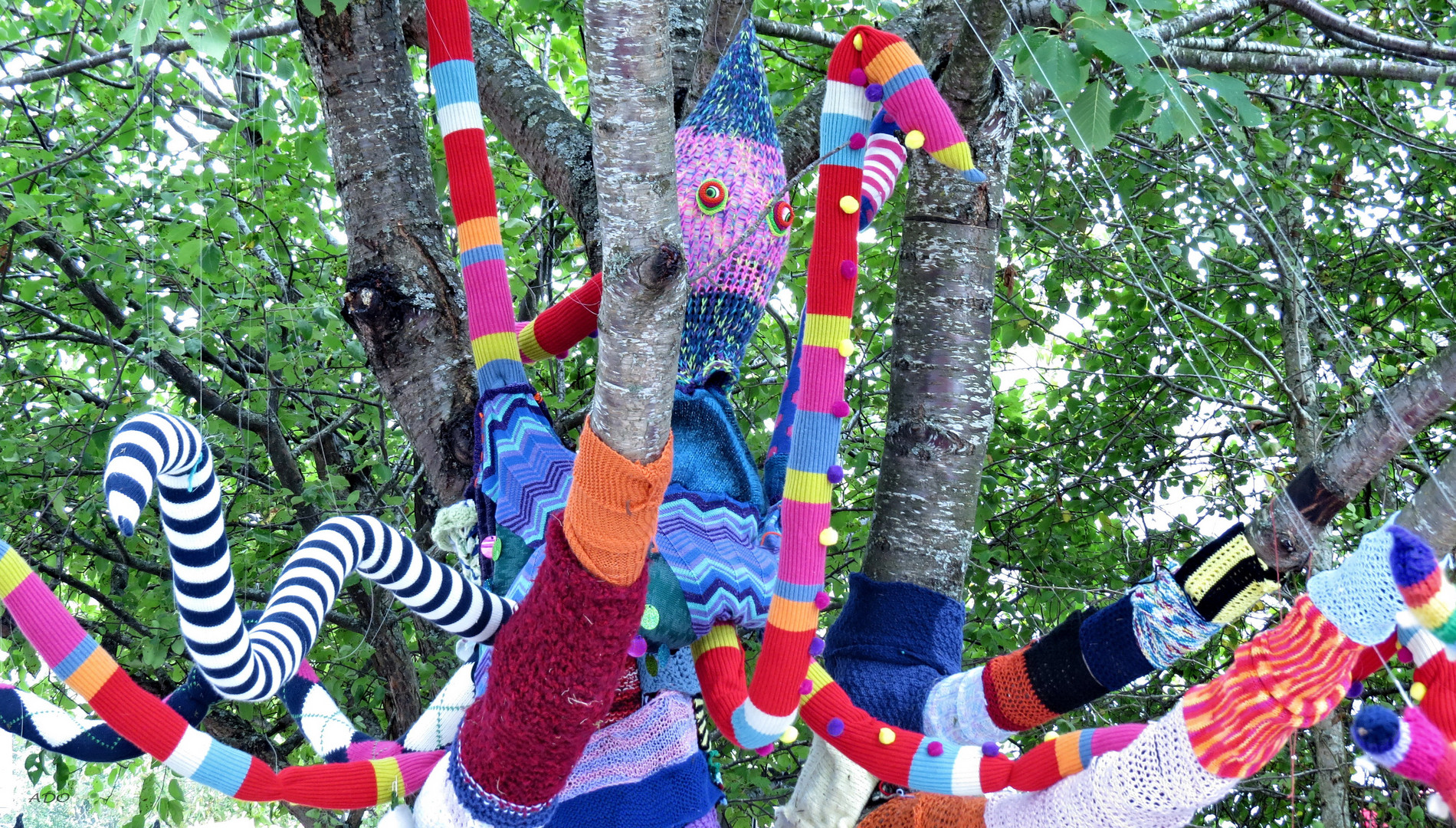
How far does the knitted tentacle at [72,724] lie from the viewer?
1.72 m

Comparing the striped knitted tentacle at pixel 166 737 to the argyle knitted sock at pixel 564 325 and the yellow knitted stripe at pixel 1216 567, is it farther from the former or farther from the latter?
the yellow knitted stripe at pixel 1216 567

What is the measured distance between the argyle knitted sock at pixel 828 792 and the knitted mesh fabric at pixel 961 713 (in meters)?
0.14

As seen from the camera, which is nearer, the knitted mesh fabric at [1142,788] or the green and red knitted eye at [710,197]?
the knitted mesh fabric at [1142,788]

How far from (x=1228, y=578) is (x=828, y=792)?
74 centimetres

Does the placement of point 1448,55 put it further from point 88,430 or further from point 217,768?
point 88,430

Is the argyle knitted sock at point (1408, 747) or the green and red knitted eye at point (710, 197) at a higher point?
the green and red knitted eye at point (710, 197)

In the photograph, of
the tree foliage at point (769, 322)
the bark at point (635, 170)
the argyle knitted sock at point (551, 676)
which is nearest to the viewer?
the bark at point (635, 170)

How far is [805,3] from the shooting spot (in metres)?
4.12

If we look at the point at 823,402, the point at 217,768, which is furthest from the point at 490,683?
the point at 823,402

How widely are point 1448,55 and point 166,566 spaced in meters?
3.25

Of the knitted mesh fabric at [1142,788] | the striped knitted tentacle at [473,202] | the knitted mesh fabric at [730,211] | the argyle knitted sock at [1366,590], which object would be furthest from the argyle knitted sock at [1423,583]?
the striped knitted tentacle at [473,202]

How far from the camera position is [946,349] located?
2.41 meters

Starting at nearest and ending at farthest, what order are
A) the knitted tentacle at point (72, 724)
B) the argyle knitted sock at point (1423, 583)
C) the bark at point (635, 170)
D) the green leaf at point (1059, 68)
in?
the argyle knitted sock at point (1423, 583) → the bark at point (635, 170) → the knitted tentacle at point (72, 724) → the green leaf at point (1059, 68)

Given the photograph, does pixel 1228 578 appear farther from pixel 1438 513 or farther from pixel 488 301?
pixel 488 301
